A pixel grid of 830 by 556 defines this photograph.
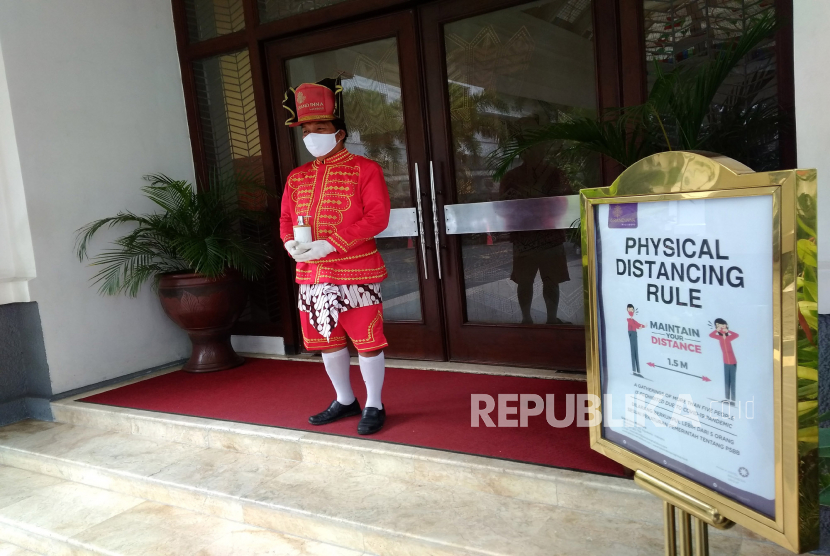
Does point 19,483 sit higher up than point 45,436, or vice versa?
point 45,436

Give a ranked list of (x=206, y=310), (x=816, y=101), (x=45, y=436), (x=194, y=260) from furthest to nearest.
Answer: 1. (x=206, y=310)
2. (x=194, y=260)
3. (x=45, y=436)
4. (x=816, y=101)

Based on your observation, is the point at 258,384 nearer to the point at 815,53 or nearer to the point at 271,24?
the point at 271,24

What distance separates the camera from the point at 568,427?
8.48 ft

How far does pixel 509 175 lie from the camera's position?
10.9ft

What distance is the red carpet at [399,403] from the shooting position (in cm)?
242

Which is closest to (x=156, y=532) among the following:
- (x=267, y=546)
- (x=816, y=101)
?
(x=267, y=546)

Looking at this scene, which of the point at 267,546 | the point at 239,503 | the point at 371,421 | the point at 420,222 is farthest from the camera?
the point at 420,222

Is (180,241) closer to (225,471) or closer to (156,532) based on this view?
(225,471)

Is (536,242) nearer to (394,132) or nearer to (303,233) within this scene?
(394,132)

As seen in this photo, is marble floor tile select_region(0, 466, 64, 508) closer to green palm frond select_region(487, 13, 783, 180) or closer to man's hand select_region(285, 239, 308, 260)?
man's hand select_region(285, 239, 308, 260)

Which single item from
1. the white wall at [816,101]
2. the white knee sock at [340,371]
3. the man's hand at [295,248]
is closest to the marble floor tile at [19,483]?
the white knee sock at [340,371]

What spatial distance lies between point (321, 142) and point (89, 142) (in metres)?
2.05

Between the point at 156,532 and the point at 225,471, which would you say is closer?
the point at 156,532

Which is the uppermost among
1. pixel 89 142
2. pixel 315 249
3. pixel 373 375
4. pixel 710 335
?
pixel 89 142
